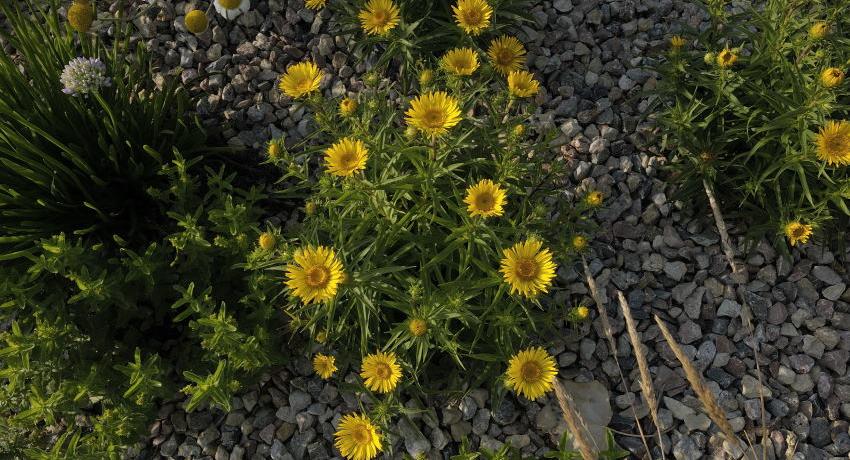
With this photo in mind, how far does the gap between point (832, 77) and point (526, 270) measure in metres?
1.29

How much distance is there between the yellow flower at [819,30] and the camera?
7.78 ft

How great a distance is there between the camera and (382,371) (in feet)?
7.14

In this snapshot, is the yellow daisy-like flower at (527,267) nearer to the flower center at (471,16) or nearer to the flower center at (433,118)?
the flower center at (433,118)

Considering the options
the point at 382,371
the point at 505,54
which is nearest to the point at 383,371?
the point at 382,371

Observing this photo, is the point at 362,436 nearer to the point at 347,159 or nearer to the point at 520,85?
the point at 347,159

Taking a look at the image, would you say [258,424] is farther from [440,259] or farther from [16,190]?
[16,190]

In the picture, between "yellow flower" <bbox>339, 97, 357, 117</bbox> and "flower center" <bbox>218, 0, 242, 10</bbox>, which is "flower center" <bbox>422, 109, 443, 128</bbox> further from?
"flower center" <bbox>218, 0, 242, 10</bbox>

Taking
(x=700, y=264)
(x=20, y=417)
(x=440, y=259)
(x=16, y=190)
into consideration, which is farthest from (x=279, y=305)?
(x=700, y=264)

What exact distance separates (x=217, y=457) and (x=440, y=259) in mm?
1188

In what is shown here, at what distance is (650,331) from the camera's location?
2.68 metres

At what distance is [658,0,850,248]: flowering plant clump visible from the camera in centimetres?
244

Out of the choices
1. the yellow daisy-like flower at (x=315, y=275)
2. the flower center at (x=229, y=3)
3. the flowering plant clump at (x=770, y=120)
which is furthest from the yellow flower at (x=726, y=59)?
the flower center at (x=229, y=3)

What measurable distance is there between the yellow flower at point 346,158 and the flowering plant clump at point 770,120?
140 cm

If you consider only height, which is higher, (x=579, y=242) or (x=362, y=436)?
(x=579, y=242)
